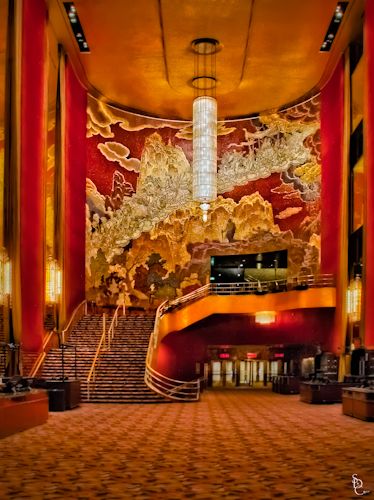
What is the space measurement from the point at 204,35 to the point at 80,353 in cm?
846

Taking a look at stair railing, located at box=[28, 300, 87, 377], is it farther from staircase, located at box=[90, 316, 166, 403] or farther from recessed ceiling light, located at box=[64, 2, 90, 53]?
recessed ceiling light, located at box=[64, 2, 90, 53]

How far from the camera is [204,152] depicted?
1828 centimetres

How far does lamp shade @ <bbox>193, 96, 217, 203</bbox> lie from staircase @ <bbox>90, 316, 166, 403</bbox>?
3.74m

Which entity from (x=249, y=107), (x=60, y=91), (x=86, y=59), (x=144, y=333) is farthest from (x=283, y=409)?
(x=249, y=107)

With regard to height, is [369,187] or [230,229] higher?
[369,187]

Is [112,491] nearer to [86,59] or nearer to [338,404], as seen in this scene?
[338,404]

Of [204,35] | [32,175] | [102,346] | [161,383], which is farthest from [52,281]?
[204,35]

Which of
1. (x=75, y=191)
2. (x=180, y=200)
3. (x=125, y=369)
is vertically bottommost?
(x=125, y=369)

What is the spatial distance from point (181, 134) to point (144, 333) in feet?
26.7

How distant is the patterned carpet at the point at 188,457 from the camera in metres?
5.06

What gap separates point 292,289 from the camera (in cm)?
1859

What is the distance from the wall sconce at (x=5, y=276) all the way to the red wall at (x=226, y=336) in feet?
23.6

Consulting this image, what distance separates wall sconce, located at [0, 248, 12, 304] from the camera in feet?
41.1

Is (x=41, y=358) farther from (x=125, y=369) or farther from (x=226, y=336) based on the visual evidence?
(x=226, y=336)
